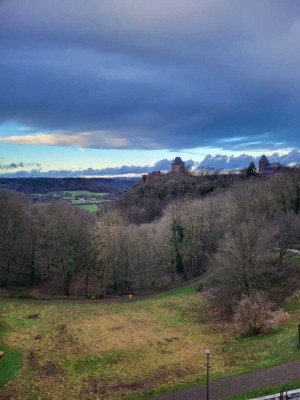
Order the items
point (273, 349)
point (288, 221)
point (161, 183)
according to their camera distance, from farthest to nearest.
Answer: point (161, 183), point (288, 221), point (273, 349)

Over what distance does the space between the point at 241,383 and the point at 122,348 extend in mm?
9429

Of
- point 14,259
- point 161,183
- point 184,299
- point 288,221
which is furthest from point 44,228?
point 161,183

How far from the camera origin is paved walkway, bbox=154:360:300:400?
59.2 feet

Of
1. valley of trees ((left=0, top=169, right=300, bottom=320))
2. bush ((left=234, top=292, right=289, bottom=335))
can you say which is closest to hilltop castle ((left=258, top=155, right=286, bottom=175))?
valley of trees ((left=0, top=169, right=300, bottom=320))

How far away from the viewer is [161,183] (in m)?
113

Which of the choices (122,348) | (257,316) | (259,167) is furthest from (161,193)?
(122,348)

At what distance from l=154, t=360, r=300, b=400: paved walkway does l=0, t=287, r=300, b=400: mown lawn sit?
0.76m

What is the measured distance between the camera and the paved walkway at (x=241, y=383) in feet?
59.2

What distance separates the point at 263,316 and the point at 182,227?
2501 cm

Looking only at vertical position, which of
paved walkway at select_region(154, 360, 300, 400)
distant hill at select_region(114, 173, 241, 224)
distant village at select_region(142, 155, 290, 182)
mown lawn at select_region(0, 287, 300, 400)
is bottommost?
mown lawn at select_region(0, 287, 300, 400)

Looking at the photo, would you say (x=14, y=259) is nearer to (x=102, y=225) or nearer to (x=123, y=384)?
(x=102, y=225)

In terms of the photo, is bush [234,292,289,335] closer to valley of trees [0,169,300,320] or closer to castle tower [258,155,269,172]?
valley of trees [0,169,300,320]

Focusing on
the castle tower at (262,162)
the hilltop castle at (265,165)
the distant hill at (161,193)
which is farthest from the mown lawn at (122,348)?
the castle tower at (262,162)

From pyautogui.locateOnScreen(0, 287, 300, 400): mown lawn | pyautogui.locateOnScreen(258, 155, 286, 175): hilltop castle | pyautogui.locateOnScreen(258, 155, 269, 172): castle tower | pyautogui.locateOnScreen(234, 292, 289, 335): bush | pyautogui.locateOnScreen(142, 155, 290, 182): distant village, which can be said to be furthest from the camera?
pyautogui.locateOnScreen(258, 155, 269, 172): castle tower
